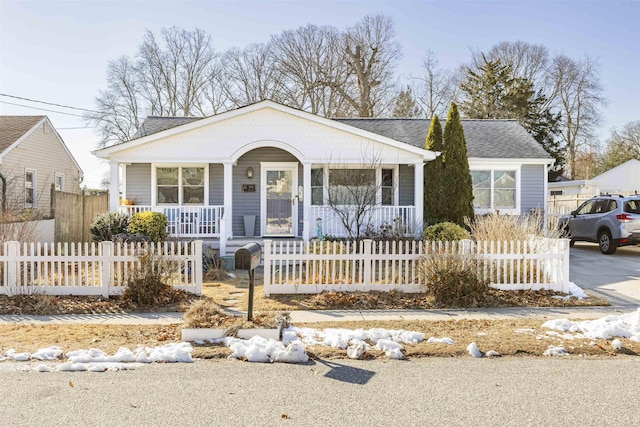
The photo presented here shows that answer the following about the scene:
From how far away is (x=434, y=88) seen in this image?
114 feet

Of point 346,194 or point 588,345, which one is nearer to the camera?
point 588,345

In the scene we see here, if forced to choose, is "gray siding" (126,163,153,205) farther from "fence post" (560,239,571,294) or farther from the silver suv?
the silver suv

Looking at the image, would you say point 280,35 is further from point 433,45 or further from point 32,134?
point 32,134

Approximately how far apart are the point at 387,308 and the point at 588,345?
281cm

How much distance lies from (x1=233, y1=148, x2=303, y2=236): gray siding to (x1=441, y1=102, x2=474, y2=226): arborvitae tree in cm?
452

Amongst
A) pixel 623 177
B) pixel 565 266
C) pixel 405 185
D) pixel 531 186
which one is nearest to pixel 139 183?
pixel 405 185

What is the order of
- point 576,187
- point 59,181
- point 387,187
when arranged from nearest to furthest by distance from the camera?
point 387,187, point 59,181, point 576,187

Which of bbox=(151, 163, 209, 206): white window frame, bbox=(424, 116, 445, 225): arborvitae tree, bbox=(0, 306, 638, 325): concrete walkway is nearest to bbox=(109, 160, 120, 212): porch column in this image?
bbox=(151, 163, 209, 206): white window frame

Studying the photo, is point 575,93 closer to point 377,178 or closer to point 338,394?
point 377,178

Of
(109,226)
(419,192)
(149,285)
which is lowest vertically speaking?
(149,285)

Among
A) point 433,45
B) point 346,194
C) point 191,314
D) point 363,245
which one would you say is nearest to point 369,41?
point 433,45

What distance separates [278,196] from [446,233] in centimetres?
580

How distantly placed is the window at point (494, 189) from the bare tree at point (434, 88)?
65.4 ft

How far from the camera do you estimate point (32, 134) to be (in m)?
18.5
